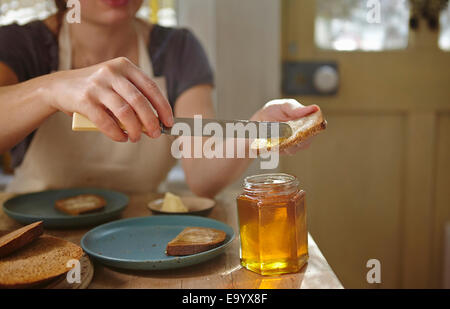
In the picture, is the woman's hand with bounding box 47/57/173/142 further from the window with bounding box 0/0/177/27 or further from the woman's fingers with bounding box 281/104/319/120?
the window with bounding box 0/0/177/27

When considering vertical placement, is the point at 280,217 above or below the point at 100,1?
below

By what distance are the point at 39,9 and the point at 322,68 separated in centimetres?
120

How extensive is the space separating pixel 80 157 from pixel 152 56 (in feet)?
1.28

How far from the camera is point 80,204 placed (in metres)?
0.95

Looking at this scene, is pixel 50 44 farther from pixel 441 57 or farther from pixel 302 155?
pixel 441 57

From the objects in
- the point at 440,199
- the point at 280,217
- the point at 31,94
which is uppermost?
the point at 31,94

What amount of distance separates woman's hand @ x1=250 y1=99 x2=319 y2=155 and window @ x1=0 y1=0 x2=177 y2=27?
1.08m

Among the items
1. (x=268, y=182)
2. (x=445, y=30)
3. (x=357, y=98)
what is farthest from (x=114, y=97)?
(x=445, y=30)

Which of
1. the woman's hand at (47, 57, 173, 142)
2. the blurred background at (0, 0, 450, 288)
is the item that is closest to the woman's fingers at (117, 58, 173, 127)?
the woman's hand at (47, 57, 173, 142)

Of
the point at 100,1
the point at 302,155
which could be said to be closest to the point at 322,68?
the point at 302,155

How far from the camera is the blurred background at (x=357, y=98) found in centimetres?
179

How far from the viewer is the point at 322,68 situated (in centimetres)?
181
